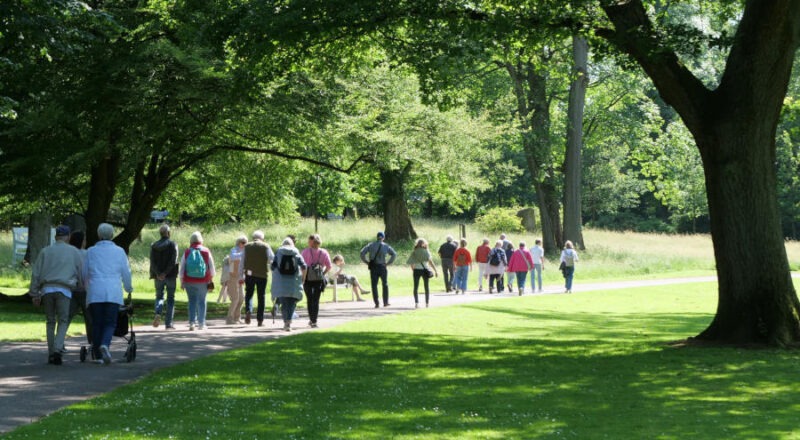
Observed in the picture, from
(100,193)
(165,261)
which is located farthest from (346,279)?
(165,261)

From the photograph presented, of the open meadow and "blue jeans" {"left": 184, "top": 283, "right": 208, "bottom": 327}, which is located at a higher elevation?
the open meadow

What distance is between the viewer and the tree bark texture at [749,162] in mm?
15492

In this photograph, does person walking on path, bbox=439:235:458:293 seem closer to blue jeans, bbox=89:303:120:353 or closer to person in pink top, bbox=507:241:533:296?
person in pink top, bbox=507:241:533:296

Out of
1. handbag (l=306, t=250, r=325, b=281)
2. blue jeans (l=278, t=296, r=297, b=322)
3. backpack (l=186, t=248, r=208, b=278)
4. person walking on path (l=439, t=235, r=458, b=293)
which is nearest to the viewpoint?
backpack (l=186, t=248, r=208, b=278)

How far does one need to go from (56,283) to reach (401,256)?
33.9 meters

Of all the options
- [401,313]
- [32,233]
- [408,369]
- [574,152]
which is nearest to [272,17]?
[408,369]

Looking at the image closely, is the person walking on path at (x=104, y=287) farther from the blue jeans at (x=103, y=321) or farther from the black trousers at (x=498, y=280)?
the black trousers at (x=498, y=280)

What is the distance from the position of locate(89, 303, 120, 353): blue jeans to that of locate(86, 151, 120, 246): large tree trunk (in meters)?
12.3

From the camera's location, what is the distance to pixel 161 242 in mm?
19062

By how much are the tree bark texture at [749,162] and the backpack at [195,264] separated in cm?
803

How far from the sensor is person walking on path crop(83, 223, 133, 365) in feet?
44.1

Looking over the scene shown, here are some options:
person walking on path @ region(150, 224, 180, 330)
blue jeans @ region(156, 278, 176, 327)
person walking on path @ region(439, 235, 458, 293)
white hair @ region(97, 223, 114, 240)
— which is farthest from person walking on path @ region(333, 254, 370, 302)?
white hair @ region(97, 223, 114, 240)

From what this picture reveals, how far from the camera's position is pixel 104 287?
13461 mm

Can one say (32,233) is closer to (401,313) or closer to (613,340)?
(401,313)
